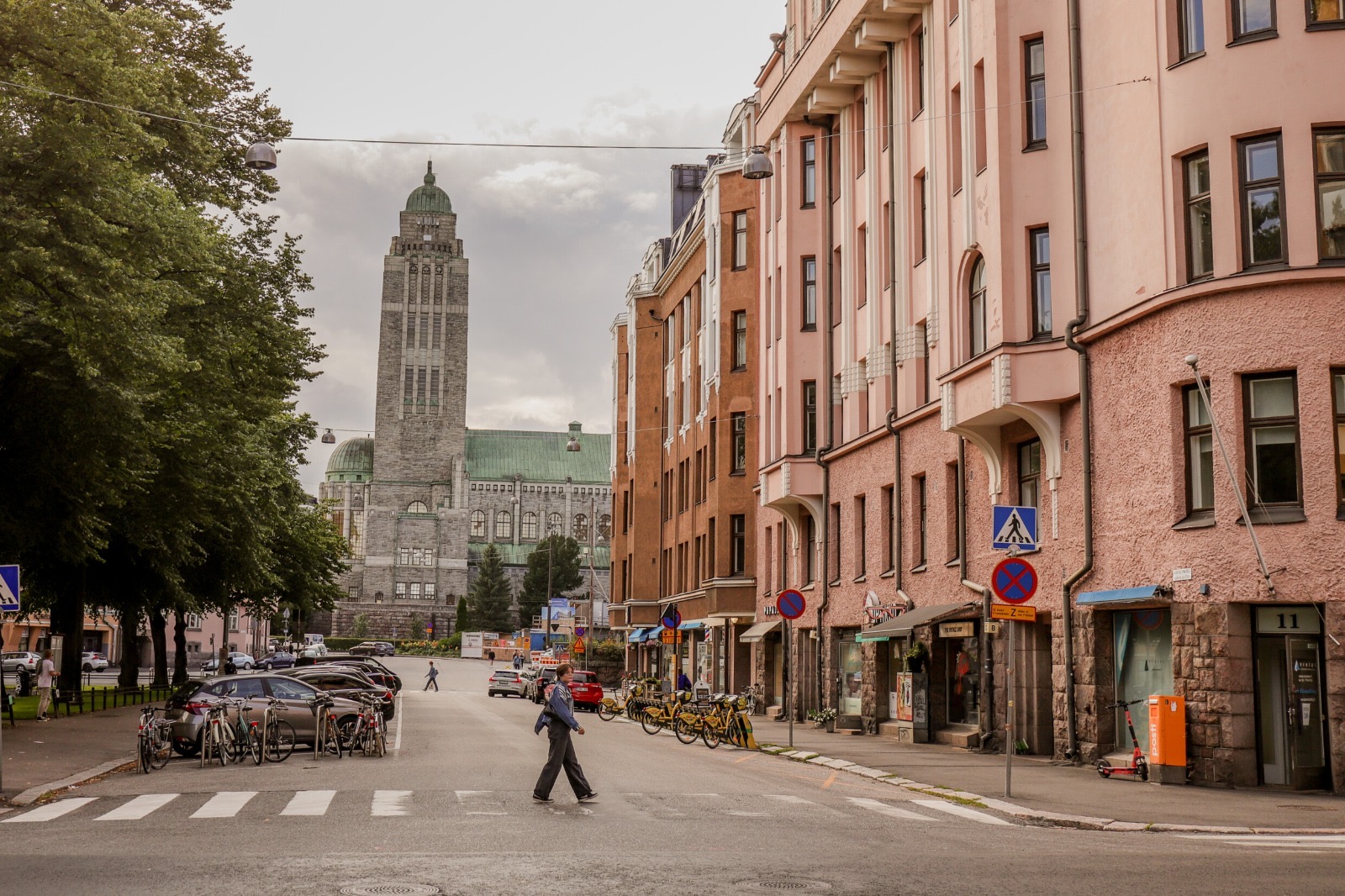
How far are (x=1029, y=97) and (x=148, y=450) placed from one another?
18.2 meters

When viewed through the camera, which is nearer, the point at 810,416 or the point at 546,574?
the point at 810,416

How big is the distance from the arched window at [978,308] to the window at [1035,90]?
2504mm

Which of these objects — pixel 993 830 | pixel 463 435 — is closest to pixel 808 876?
→ pixel 993 830

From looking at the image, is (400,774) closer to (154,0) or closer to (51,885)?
(51,885)

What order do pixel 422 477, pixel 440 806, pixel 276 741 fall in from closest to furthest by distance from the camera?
pixel 440 806 → pixel 276 741 → pixel 422 477

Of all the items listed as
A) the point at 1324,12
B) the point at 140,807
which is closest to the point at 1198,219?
the point at 1324,12

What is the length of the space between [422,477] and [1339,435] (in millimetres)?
Answer: 155101

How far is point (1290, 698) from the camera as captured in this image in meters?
19.0

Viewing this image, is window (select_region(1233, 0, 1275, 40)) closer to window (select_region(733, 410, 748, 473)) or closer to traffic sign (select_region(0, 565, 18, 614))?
traffic sign (select_region(0, 565, 18, 614))

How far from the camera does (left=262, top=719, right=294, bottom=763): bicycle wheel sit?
23875 mm

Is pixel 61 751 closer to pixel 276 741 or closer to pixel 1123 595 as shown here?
pixel 276 741

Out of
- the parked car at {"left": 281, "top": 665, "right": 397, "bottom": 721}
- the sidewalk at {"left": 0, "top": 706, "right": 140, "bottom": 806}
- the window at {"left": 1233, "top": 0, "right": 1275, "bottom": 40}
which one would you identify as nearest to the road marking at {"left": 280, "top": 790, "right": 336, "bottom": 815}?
the sidewalk at {"left": 0, "top": 706, "right": 140, "bottom": 806}

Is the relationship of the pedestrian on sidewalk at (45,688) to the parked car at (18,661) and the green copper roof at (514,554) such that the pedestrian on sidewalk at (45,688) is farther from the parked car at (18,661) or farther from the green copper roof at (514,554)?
the green copper roof at (514,554)

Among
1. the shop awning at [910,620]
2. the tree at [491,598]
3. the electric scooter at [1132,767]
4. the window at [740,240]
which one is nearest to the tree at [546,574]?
the tree at [491,598]
